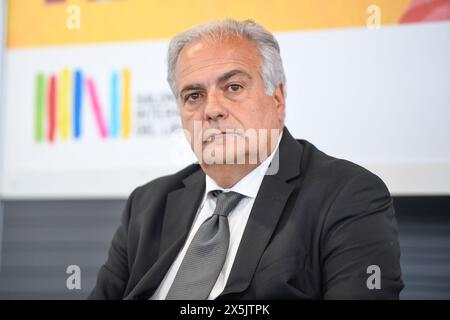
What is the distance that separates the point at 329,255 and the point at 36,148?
111cm

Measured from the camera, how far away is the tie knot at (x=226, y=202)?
147 cm

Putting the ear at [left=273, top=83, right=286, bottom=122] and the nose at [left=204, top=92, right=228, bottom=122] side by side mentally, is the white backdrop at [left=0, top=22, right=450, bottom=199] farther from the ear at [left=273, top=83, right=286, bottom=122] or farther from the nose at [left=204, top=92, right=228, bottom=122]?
the nose at [left=204, top=92, right=228, bottom=122]

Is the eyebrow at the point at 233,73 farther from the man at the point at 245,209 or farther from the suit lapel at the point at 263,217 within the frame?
the suit lapel at the point at 263,217

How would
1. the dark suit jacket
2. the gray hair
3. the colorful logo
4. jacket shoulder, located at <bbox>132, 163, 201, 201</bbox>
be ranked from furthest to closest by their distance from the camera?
the colorful logo → jacket shoulder, located at <bbox>132, 163, 201, 201</bbox> → the gray hair → the dark suit jacket

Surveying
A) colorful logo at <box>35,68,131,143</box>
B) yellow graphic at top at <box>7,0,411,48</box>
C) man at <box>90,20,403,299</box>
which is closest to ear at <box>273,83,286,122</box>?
man at <box>90,20,403,299</box>

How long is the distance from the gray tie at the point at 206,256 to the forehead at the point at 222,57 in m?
0.36

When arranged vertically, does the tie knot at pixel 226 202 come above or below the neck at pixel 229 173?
below

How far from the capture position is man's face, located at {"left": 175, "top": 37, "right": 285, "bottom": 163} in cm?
149

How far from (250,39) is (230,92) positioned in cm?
16

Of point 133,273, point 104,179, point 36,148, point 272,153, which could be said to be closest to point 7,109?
point 36,148

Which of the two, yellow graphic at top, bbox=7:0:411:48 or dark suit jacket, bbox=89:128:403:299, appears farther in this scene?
yellow graphic at top, bbox=7:0:411:48

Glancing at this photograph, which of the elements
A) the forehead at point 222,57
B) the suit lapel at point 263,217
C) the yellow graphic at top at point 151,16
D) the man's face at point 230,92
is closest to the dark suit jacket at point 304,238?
the suit lapel at point 263,217
